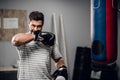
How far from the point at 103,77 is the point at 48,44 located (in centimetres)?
267

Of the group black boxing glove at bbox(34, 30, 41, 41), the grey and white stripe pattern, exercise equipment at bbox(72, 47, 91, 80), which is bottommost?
exercise equipment at bbox(72, 47, 91, 80)

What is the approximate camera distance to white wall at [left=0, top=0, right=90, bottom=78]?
4.83m

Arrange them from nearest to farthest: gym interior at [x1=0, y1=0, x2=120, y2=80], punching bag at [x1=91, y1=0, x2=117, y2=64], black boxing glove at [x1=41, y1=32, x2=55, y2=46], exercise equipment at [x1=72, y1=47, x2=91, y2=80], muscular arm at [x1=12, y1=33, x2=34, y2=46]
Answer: muscular arm at [x1=12, y1=33, x2=34, y2=46] < black boxing glove at [x1=41, y1=32, x2=55, y2=46] < punching bag at [x1=91, y1=0, x2=117, y2=64] < gym interior at [x1=0, y1=0, x2=120, y2=80] < exercise equipment at [x1=72, y1=47, x2=91, y2=80]

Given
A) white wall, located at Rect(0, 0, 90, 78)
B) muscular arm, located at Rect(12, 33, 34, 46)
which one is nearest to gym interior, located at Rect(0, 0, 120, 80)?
white wall, located at Rect(0, 0, 90, 78)

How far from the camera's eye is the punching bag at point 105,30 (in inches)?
128

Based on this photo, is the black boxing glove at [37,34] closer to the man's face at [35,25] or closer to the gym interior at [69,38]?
the man's face at [35,25]

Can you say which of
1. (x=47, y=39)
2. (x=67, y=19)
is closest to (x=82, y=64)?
(x=67, y=19)

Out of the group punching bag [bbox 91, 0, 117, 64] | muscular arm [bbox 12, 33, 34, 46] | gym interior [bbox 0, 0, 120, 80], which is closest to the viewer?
muscular arm [bbox 12, 33, 34, 46]

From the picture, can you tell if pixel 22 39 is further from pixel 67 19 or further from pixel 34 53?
pixel 67 19

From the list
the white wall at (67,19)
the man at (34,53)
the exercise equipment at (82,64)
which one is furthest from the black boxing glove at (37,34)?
the exercise equipment at (82,64)

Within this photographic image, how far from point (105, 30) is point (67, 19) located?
6.40 feet

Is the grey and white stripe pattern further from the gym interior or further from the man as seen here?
the gym interior

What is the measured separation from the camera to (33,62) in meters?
2.24

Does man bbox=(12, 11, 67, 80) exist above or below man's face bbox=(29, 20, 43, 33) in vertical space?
below
